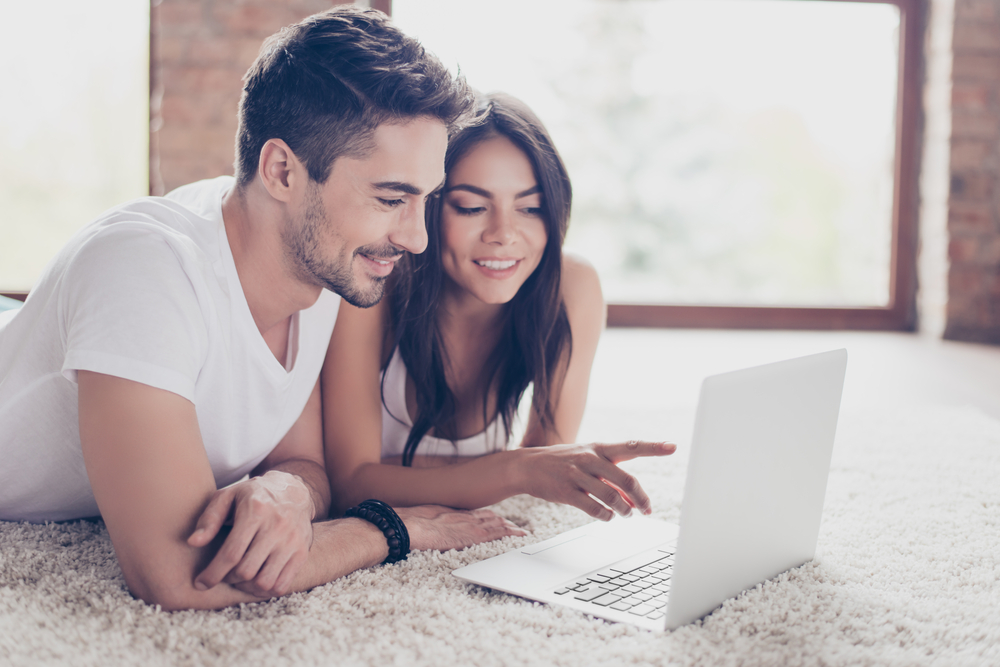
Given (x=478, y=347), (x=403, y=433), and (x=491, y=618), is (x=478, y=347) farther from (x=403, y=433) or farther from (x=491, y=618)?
(x=491, y=618)

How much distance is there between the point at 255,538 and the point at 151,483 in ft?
0.45

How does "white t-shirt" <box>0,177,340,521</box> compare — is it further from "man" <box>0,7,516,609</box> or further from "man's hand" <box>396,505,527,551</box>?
"man's hand" <box>396,505,527,551</box>

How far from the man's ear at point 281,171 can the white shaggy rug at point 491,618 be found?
0.57 meters

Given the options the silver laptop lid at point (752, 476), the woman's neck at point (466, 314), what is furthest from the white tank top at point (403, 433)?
the silver laptop lid at point (752, 476)

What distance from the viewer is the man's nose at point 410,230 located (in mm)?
1213

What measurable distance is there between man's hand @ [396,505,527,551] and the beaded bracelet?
3 centimetres

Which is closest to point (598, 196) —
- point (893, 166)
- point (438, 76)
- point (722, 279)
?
point (722, 279)

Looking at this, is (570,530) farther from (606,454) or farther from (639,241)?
(639,241)

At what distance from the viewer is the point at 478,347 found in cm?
173

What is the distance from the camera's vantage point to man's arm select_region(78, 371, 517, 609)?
910mm

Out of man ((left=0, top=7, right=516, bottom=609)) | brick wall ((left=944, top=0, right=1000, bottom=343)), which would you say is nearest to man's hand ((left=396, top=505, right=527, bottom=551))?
man ((left=0, top=7, right=516, bottom=609))

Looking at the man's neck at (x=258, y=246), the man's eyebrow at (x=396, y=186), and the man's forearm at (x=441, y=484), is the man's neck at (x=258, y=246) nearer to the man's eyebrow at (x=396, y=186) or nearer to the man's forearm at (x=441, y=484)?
the man's eyebrow at (x=396, y=186)

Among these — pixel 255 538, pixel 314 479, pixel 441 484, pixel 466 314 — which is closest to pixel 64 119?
pixel 466 314

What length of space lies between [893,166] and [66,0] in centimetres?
436
